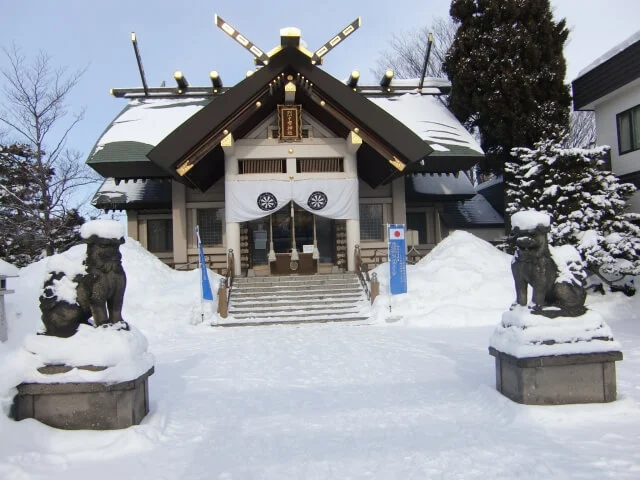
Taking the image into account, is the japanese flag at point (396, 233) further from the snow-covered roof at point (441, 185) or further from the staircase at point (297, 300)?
the snow-covered roof at point (441, 185)

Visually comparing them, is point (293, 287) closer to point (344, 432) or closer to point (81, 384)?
point (344, 432)

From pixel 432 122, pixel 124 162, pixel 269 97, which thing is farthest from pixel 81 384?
pixel 432 122

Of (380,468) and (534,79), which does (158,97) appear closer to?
(534,79)

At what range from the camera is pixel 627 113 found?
1488 centimetres

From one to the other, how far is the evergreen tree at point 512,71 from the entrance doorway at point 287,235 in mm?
7242

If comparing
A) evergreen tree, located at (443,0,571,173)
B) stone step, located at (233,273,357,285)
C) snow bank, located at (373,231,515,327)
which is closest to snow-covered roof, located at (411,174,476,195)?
evergreen tree, located at (443,0,571,173)

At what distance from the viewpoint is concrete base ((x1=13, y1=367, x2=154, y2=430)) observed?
4.55 meters

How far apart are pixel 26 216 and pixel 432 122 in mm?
15555

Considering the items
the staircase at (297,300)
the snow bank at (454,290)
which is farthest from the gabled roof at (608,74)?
Result: the staircase at (297,300)

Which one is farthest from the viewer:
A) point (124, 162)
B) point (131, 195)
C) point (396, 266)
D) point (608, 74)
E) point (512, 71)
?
point (131, 195)

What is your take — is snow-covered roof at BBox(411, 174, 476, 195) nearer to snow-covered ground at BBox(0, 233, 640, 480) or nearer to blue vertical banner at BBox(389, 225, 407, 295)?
blue vertical banner at BBox(389, 225, 407, 295)

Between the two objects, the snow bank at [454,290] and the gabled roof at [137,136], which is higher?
the gabled roof at [137,136]

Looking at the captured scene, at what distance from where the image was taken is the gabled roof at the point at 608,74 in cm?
1359

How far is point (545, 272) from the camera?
5.25m
